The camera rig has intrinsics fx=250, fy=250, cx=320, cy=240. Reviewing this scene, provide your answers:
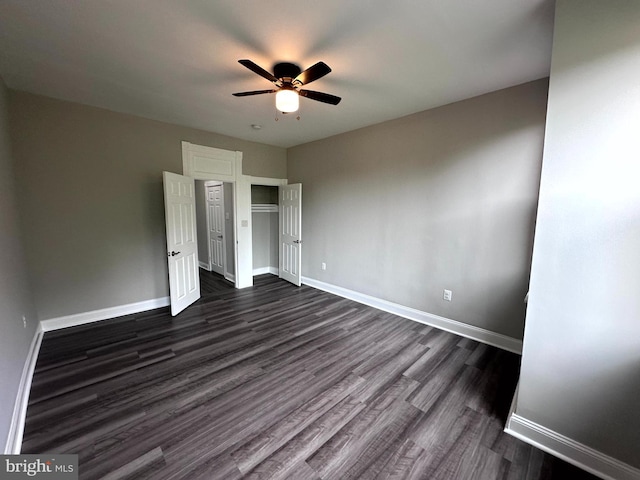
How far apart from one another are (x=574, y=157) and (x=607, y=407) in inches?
58.2

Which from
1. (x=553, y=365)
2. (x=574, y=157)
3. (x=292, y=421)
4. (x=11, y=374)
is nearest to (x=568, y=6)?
(x=574, y=157)

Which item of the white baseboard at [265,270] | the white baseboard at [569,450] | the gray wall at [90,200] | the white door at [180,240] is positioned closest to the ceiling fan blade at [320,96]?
the white door at [180,240]

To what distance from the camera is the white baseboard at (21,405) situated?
1517 millimetres

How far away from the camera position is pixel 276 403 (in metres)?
2.00

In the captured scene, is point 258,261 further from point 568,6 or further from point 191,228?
point 568,6

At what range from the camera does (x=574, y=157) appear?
147cm

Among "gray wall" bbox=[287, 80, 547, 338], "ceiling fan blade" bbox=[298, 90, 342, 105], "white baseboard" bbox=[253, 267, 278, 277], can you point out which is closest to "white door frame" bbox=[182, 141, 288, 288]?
"white baseboard" bbox=[253, 267, 278, 277]

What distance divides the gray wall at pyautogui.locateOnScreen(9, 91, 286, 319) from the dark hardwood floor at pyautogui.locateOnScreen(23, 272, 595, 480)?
58cm

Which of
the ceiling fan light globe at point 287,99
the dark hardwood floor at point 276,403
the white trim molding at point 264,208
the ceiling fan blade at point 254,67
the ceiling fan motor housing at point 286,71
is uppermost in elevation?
the ceiling fan motor housing at point 286,71

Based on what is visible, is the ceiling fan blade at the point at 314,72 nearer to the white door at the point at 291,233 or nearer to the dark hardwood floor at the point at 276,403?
the dark hardwood floor at the point at 276,403

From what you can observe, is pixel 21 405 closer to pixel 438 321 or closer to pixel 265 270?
pixel 438 321

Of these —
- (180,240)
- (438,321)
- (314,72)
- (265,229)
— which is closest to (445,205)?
(438,321)

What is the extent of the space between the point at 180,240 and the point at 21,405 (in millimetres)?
2248

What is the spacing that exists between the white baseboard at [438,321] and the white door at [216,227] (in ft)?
8.62
